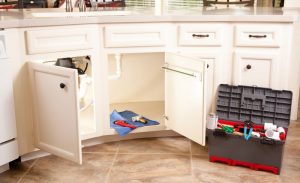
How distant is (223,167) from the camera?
2.21 meters

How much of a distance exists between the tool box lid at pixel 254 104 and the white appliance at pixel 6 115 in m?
1.26

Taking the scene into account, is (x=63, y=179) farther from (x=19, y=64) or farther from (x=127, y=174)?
(x=19, y=64)

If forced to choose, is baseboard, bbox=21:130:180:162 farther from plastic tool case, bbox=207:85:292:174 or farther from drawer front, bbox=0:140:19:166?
plastic tool case, bbox=207:85:292:174

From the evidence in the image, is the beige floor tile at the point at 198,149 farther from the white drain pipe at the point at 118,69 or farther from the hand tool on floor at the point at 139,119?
the white drain pipe at the point at 118,69

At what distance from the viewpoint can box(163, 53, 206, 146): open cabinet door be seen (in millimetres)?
2180

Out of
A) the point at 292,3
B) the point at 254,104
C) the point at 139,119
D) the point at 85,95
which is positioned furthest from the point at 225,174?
the point at 292,3

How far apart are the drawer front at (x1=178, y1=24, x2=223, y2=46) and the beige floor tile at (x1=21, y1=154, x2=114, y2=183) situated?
897 mm

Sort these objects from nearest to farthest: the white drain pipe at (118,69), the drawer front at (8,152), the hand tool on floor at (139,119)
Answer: the drawer front at (8,152) → the hand tool on floor at (139,119) → the white drain pipe at (118,69)

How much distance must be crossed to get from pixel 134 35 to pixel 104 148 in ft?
2.58

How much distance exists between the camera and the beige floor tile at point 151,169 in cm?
207

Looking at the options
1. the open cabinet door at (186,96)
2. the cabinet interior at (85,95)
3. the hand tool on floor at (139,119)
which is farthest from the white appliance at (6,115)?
the open cabinet door at (186,96)

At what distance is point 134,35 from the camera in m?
2.33

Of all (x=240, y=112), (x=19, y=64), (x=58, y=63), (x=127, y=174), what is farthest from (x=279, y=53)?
(x=19, y=64)

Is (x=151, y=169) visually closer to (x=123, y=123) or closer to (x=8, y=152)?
(x=123, y=123)
